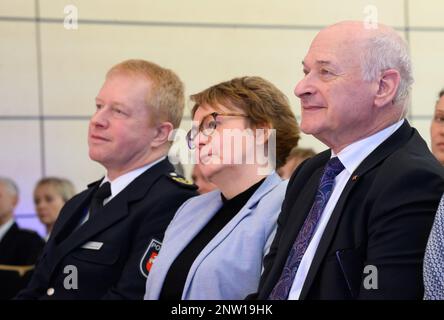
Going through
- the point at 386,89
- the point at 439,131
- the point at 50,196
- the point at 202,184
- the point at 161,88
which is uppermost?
the point at 386,89

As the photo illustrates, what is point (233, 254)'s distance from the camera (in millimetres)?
2459

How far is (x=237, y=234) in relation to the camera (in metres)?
2.50

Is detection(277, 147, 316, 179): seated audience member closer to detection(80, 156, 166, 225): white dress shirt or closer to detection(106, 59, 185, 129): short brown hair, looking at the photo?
detection(106, 59, 185, 129): short brown hair

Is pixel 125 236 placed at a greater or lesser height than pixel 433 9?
lesser

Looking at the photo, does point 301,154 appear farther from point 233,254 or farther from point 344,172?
point 344,172

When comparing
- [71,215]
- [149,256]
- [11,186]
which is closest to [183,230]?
[149,256]

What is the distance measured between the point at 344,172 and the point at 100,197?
1.06 meters

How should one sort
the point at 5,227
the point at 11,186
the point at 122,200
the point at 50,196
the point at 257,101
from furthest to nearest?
the point at 11,186, the point at 50,196, the point at 5,227, the point at 122,200, the point at 257,101

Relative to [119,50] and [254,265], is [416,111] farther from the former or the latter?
[254,265]

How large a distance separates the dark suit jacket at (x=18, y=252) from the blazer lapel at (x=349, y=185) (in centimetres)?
227

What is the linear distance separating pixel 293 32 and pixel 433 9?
906mm

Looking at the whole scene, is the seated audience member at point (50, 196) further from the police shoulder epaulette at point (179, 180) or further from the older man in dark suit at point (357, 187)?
the older man in dark suit at point (357, 187)

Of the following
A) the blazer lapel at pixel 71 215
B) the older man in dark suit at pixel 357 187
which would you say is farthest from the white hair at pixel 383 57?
the blazer lapel at pixel 71 215

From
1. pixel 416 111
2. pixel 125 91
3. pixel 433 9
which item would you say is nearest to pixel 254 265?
pixel 125 91
